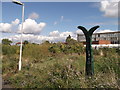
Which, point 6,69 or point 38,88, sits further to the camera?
point 6,69

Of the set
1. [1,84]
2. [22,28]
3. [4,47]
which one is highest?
[22,28]

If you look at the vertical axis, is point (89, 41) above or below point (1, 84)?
above

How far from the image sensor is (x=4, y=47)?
630 inches

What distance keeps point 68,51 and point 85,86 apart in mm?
14606

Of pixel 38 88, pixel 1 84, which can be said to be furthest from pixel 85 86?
pixel 1 84

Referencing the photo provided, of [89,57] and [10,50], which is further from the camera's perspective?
[10,50]

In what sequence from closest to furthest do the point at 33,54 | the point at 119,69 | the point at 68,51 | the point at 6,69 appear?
the point at 119,69, the point at 6,69, the point at 33,54, the point at 68,51

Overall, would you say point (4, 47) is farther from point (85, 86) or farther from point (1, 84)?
point (85, 86)

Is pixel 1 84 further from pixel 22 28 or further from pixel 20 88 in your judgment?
pixel 22 28

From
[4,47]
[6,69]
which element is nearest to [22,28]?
[6,69]

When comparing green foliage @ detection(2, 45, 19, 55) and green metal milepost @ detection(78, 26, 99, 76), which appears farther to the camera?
green foliage @ detection(2, 45, 19, 55)

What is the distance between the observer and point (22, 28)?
883 centimetres

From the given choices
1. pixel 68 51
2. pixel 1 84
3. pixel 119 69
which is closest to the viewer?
pixel 1 84

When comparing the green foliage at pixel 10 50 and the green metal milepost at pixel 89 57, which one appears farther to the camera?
the green foliage at pixel 10 50
